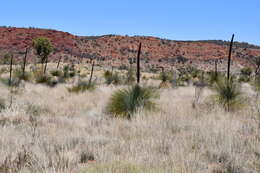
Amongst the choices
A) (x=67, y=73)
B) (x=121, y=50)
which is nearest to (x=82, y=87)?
(x=67, y=73)

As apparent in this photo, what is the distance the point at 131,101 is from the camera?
9.27 m

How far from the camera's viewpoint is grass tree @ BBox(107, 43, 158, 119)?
30.0 feet

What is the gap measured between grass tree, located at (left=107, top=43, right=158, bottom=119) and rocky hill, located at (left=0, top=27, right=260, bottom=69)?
61.0 meters

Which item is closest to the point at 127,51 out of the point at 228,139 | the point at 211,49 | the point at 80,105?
the point at 211,49

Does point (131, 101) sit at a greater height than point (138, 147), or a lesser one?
greater

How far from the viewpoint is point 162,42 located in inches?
3688

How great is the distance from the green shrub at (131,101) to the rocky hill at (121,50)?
200 feet

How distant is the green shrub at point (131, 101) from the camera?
9156mm

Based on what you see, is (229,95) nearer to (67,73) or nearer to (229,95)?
(229,95)

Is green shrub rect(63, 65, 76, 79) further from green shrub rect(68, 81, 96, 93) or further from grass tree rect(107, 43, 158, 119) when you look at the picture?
grass tree rect(107, 43, 158, 119)

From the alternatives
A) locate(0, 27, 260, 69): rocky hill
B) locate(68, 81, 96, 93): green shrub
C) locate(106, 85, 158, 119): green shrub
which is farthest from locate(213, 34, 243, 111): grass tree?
locate(0, 27, 260, 69): rocky hill

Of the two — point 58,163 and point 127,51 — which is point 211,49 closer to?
point 127,51

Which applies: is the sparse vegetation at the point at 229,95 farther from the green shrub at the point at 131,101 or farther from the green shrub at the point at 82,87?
the green shrub at the point at 82,87

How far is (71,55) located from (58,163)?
72.2 metres
